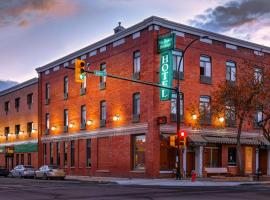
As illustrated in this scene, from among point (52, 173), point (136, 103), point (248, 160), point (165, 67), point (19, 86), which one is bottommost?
point (52, 173)

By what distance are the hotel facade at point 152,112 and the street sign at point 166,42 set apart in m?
1.93

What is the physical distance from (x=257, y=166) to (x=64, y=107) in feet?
70.3

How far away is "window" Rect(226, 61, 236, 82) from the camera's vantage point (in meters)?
47.0

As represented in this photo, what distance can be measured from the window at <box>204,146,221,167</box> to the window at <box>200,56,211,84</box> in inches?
233

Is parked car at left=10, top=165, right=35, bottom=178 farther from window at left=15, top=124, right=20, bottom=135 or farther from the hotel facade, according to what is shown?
window at left=15, top=124, right=20, bottom=135

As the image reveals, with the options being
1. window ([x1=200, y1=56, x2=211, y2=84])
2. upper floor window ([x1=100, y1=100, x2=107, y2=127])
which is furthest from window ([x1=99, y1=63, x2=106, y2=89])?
window ([x1=200, y1=56, x2=211, y2=84])

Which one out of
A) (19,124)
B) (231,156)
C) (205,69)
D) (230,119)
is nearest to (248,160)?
(231,156)

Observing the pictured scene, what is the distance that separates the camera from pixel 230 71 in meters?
47.3

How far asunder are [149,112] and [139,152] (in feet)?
12.8

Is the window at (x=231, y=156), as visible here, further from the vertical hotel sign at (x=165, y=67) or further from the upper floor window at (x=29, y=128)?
the upper floor window at (x=29, y=128)

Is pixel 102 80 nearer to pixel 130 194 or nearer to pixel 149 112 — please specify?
pixel 149 112

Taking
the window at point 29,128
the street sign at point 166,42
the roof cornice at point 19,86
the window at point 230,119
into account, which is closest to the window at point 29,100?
the roof cornice at point 19,86

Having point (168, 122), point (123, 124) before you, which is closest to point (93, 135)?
point (123, 124)

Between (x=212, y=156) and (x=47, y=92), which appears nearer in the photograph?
(x=212, y=156)
